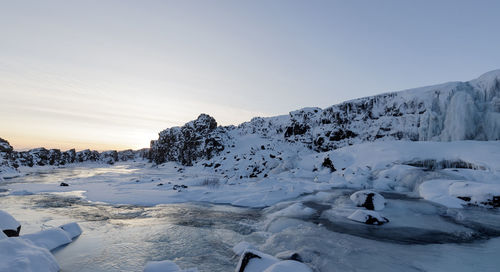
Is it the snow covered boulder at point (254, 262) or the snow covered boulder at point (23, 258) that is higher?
the snow covered boulder at point (23, 258)

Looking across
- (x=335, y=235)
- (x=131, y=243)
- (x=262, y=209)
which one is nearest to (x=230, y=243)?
(x=131, y=243)

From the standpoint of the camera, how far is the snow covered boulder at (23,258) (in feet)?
14.8

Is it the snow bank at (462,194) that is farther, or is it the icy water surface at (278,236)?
the snow bank at (462,194)

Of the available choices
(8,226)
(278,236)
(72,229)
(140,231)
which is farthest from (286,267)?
(8,226)

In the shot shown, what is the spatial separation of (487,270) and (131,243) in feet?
30.3

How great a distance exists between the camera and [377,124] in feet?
126

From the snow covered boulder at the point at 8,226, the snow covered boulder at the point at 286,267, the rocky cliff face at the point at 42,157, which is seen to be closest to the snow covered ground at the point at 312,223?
the snow covered boulder at the point at 286,267

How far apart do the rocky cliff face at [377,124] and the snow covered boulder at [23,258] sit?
31904 mm

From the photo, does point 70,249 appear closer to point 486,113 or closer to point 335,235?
point 335,235

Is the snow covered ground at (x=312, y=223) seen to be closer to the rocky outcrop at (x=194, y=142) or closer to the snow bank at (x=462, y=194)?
the snow bank at (x=462, y=194)

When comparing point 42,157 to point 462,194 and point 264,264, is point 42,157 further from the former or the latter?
point 462,194

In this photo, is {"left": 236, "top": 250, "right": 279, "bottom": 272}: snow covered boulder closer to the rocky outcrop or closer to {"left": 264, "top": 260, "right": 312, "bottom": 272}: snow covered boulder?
{"left": 264, "top": 260, "right": 312, "bottom": 272}: snow covered boulder

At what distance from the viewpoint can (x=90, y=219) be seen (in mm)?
10383

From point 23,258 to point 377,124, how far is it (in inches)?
1669
